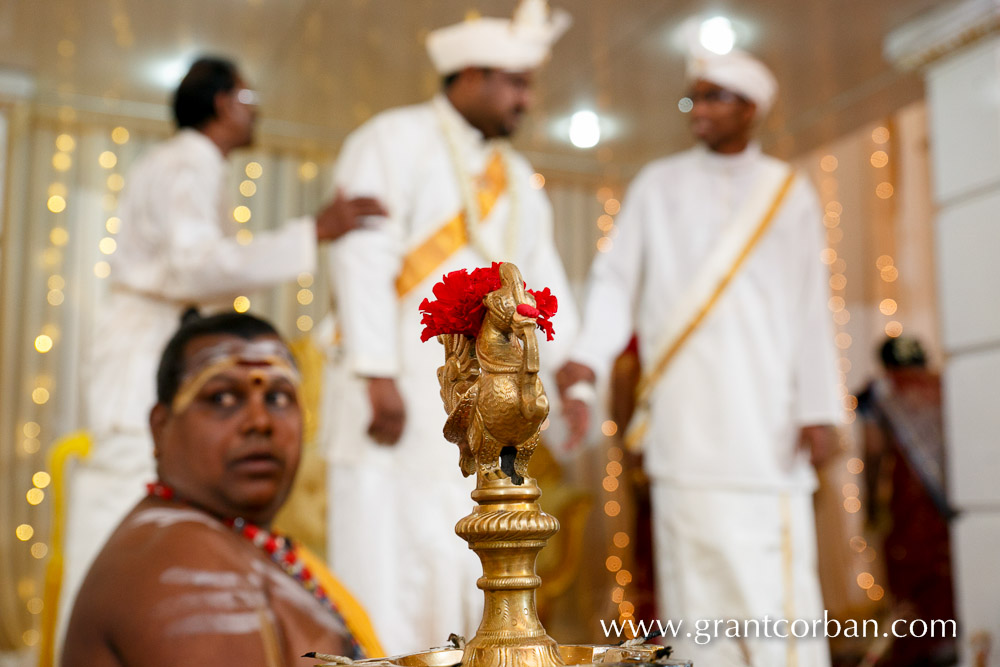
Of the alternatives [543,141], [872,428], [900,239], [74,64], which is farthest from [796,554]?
[74,64]

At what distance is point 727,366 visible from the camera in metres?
3.00

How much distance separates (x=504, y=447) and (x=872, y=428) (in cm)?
505

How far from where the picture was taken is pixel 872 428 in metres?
5.39

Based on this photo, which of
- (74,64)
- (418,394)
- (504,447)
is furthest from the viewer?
(74,64)

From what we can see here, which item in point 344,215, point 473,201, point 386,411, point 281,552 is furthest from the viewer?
point 473,201

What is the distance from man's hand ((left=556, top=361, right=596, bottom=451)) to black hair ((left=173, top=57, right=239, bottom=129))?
4.42 feet

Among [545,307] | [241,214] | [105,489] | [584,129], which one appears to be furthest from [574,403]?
[241,214]

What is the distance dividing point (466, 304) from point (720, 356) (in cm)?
234

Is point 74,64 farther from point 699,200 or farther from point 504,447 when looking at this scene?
point 504,447

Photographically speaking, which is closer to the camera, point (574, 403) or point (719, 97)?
point (574, 403)

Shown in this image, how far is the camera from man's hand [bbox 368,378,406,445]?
2439 mm

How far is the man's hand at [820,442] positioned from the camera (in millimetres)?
2982

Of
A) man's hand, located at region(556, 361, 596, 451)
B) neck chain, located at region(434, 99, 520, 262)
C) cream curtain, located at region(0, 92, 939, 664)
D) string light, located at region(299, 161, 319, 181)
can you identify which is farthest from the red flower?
string light, located at region(299, 161, 319, 181)

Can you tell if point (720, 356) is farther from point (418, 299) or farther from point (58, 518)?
point (58, 518)
